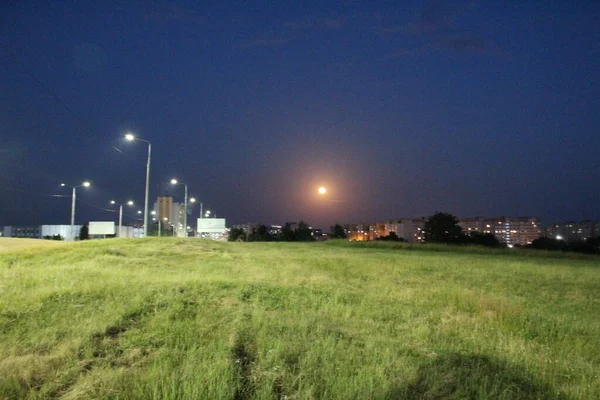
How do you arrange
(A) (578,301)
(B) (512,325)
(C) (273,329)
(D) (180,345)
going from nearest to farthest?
(D) (180,345) < (C) (273,329) < (B) (512,325) < (A) (578,301)

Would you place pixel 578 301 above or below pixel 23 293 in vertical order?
below

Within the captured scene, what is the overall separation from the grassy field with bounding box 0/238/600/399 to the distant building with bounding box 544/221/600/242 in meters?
168

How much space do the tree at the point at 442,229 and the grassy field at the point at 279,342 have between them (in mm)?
75427

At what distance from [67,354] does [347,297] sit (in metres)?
7.34

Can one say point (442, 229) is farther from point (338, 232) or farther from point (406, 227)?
point (406, 227)

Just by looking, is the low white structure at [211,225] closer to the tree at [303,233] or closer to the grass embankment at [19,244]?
the tree at [303,233]

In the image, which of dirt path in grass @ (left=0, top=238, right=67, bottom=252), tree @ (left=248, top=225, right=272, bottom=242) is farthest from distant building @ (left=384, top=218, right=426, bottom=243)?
dirt path in grass @ (left=0, top=238, right=67, bottom=252)

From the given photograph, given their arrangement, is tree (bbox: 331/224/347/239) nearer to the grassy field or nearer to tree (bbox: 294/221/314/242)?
tree (bbox: 294/221/314/242)

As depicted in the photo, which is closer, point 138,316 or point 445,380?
point 445,380

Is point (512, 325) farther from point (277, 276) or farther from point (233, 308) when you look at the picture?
point (277, 276)

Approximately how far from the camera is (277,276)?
52.5ft

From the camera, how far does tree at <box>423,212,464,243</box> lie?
85812 millimetres

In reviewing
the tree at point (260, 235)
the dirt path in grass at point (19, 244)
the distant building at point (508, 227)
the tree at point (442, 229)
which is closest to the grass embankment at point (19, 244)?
the dirt path in grass at point (19, 244)

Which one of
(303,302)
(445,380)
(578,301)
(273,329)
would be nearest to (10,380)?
(273,329)
